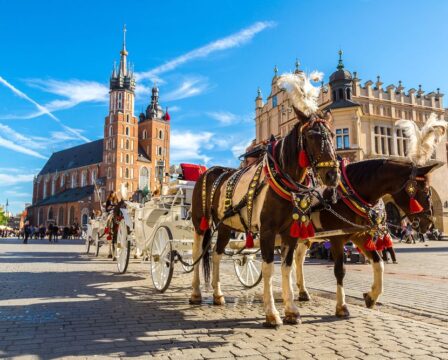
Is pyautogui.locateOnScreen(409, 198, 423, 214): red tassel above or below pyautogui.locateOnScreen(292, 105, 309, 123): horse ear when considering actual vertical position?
below

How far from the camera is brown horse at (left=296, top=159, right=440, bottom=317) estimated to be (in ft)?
17.6

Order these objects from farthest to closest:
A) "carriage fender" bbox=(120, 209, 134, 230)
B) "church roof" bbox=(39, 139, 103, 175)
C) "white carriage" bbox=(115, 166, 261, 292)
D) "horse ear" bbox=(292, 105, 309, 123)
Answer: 1. "church roof" bbox=(39, 139, 103, 175)
2. "carriage fender" bbox=(120, 209, 134, 230)
3. "white carriage" bbox=(115, 166, 261, 292)
4. "horse ear" bbox=(292, 105, 309, 123)

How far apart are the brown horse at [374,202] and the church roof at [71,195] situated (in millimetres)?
85397

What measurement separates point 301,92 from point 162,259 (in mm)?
4084

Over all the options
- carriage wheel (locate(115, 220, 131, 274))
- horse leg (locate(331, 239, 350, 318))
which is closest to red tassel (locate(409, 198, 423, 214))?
horse leg (locate(331, 239, 350, 318))

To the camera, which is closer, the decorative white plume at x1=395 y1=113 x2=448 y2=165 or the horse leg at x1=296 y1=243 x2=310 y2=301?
the decorative white plume at x1=395 y1=113 x2=448 y2=165

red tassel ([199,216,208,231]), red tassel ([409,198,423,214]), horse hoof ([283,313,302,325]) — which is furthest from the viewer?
red tassel ([199,216,208,231])

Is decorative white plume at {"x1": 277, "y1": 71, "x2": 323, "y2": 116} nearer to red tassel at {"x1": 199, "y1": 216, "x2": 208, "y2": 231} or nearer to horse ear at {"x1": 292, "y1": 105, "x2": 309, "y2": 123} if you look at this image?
horse ear at {"x1": 292, "y1": 105, "x2": 309, "y2": 123}

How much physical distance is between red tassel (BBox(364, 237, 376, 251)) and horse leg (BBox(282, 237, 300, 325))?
141cm

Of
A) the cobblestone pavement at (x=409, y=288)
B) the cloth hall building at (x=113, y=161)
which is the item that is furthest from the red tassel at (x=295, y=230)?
the cloth hall building at (x=113, y=161)

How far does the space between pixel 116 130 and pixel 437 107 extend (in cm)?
6672

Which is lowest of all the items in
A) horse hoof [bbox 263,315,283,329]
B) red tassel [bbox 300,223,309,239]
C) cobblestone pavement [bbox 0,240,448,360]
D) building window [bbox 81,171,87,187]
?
cobblestone pavement [bbox 0,240,448,360]

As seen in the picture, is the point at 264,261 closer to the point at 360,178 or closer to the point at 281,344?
the point at 281,344

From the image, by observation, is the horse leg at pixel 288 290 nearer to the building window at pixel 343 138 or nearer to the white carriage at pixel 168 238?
the white carriage at pixel 168 238
